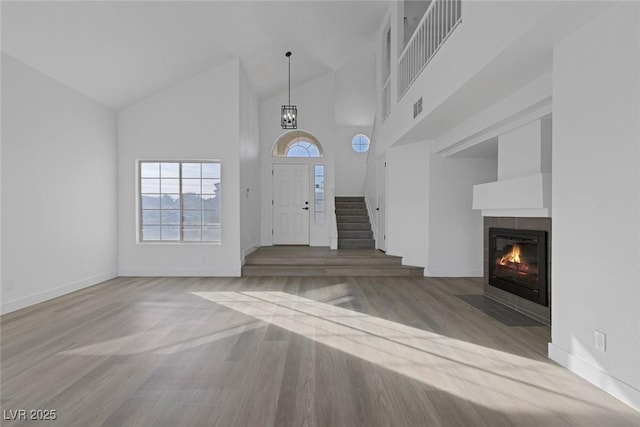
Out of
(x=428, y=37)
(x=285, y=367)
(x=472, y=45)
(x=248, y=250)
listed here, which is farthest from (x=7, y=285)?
(x=428, y=37)

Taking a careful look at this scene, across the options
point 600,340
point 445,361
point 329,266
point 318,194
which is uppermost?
point 318,194

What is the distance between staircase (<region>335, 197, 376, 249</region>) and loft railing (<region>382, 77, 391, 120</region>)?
8.99 ft

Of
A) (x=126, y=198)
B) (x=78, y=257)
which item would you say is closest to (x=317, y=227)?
(x=126, y=198)

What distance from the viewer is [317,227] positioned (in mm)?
9500

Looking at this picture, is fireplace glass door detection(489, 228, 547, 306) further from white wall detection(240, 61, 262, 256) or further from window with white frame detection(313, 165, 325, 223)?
window with white frame detection(313, 165, 325, 223)

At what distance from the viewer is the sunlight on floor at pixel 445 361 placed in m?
2.33

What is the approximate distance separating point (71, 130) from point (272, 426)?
210 inches

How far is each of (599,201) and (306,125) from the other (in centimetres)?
759

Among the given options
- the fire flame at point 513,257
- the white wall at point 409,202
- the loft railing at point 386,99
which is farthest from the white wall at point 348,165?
the fire flame at point 513,257

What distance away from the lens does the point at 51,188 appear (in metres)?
5.02

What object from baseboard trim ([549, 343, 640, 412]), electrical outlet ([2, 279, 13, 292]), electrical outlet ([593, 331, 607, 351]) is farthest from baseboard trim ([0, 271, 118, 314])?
electrical outlet ([593, 331, 607, 351])

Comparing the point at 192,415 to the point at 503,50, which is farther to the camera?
the point at 503,50

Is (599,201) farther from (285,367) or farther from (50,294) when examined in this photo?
(50,294)

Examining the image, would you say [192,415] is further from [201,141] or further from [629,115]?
[201,141]
